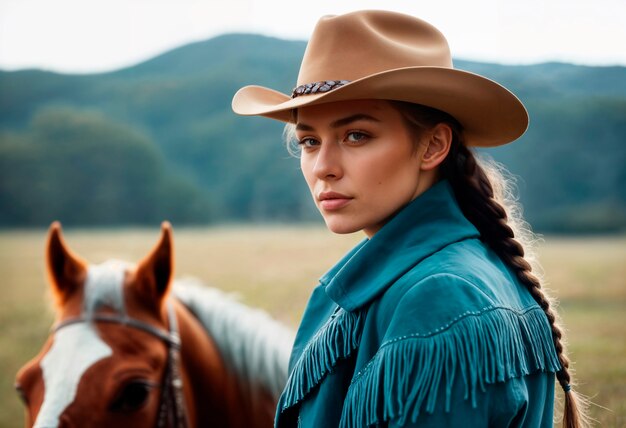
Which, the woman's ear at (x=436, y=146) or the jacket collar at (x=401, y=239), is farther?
the woman's ear at (x=436, y=146)

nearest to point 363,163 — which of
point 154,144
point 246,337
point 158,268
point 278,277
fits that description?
point 158,268

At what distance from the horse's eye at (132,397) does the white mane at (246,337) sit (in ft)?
1.86

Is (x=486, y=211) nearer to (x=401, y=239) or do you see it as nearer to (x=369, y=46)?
(x=401, y=239)

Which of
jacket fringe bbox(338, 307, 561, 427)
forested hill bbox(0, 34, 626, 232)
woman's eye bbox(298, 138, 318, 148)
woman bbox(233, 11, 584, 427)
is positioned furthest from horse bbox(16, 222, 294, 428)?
forested hill bbox(0, 34, 626, 232)

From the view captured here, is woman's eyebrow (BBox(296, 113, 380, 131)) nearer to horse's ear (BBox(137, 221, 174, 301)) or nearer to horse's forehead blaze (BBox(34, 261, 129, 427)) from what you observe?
horse's ear (BBox(137, 221, 174, 301))

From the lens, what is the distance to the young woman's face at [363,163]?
1.36 meters

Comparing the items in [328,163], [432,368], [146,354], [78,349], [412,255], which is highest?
[328,163]

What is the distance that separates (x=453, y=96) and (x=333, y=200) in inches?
16.4

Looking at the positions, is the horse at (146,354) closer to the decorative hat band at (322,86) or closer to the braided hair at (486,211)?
the decorative hat band at (322,86)

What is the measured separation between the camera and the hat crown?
143 centimetres

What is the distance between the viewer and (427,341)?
42.3 inches

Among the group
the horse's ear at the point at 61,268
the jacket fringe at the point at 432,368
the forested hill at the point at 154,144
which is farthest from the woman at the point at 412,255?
the forested hill at the point at 154,144

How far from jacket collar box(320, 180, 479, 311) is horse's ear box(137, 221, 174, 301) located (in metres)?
1.33

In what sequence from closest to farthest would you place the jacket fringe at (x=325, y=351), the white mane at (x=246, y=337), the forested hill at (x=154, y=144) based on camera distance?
the jacket fringe at (x=325, y=351), the white mane at (x=246, y=337), the forested hill at (x=154, y=144)
